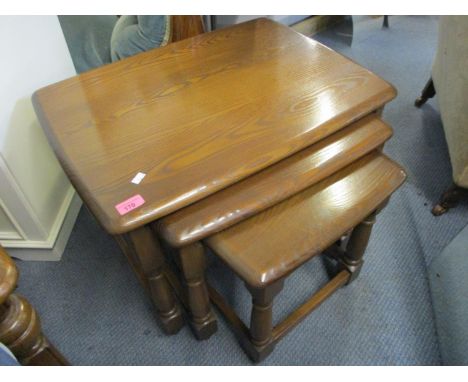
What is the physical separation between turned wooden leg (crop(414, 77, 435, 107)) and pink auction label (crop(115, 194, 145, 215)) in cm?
151

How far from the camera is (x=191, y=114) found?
757 millimetres

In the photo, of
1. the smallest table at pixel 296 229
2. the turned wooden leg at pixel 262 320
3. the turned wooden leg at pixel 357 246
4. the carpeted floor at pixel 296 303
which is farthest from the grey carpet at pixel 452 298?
the turned wooden leg at pixel 262 320

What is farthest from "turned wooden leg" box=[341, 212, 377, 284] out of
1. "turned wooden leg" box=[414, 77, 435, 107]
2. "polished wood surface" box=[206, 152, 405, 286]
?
"turned wooden leg" box=[414, 77, 435, 107]

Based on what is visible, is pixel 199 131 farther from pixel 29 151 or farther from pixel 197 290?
pixel 29 151

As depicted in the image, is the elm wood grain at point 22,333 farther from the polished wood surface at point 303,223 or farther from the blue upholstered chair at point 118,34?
the blue upholstered chair at point 118,34

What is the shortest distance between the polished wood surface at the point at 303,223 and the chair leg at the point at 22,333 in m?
0.31

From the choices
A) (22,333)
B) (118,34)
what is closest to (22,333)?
(22,333)

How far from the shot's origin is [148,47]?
1.10 metres

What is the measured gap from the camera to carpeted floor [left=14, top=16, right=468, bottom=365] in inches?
36.7

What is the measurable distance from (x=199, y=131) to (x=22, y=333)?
45cm

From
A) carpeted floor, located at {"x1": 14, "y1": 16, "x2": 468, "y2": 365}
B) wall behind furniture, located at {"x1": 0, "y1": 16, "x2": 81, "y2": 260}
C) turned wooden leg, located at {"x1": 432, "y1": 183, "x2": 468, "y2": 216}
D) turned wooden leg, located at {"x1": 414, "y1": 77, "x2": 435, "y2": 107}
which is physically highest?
wall behind furniture, located at {"x1": 0, "y1": 16, "x2": 81, "y2": 260}

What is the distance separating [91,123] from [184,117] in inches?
7.5

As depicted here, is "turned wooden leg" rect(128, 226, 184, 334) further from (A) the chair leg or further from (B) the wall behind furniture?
(B) the wall behind furniture

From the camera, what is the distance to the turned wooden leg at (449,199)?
1.20 meters
